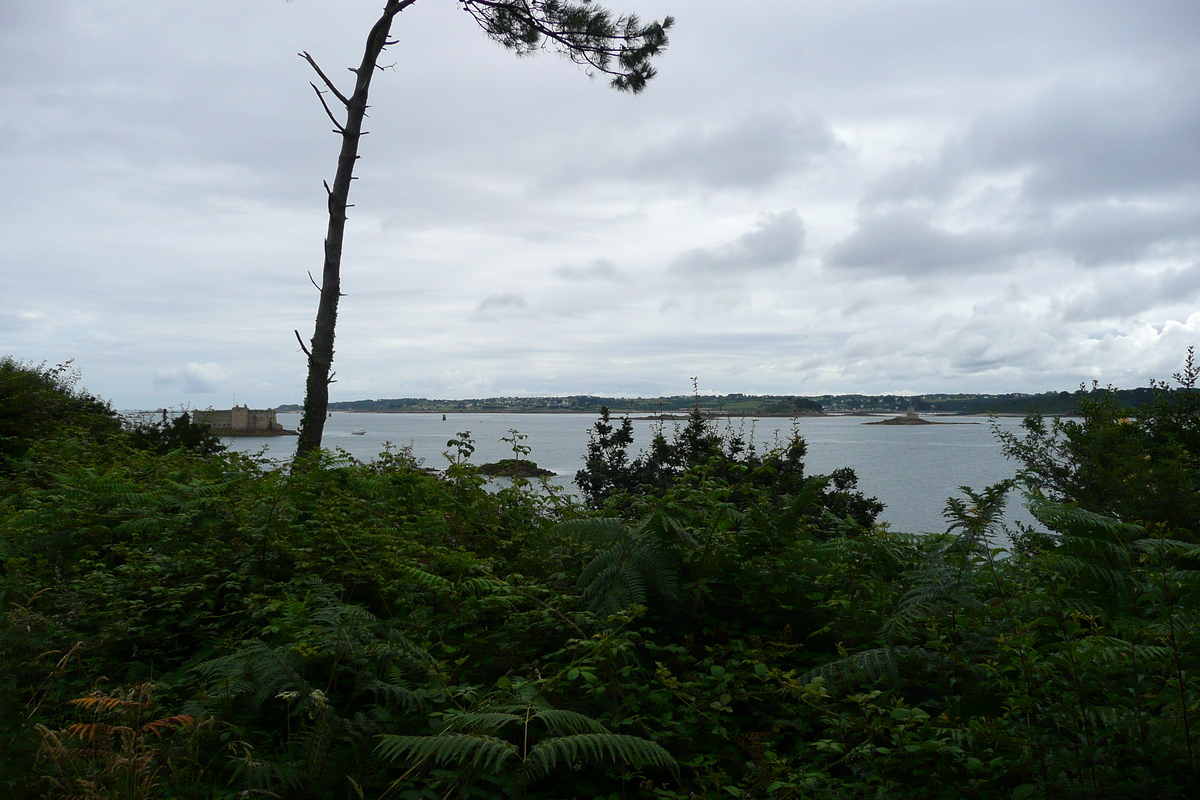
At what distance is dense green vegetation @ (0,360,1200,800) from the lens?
2.35m

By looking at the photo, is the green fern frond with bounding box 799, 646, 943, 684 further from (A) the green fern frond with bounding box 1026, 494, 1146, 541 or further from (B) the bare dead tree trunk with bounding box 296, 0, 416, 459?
(B) the bare dead tree trunk with bounding box 296, 0, 416, 459

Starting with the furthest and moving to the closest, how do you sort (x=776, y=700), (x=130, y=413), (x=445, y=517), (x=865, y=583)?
(x=130, y=413), (x=445, y=517), (x=865, y=583), (x=776, y=700)

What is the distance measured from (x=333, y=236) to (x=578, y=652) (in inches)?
343

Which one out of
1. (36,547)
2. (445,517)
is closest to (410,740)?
(445,517)

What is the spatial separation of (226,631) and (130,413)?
1433 cm

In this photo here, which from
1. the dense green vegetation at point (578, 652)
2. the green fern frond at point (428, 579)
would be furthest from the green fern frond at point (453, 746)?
the green fern frond at point (428, 579)

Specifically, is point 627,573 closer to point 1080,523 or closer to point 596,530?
point 596,530

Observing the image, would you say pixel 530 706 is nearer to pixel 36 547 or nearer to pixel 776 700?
pixel 776 700

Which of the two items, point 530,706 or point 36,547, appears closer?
point 530,706

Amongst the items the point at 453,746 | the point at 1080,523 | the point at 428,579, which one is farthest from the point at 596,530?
the point at 1080,523

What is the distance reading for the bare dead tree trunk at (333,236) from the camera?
33.7ft

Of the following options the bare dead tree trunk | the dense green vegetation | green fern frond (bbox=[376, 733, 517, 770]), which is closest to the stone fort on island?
the bare dead tree trunk

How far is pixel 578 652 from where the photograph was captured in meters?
3.35

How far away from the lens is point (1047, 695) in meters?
2.54
